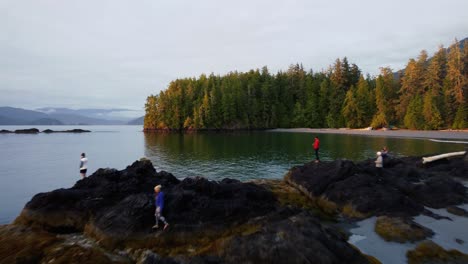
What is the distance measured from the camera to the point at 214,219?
12555 millimetres

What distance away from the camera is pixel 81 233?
1273 centimetres

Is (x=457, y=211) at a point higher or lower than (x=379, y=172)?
lower

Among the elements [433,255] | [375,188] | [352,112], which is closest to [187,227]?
[433,255]

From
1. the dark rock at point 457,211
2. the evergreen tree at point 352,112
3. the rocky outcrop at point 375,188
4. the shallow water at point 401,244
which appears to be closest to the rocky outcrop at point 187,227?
the shallow water at point 401,244

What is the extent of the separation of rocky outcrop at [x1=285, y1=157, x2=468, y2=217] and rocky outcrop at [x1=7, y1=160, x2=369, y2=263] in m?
4.27

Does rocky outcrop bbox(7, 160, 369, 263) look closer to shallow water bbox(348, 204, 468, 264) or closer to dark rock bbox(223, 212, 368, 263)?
dark rock bbox(223, 212, 368, 263)

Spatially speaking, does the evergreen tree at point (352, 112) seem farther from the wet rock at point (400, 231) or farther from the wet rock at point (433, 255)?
the wet rock at point (433, 255)

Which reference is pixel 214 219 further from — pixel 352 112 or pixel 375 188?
pixel 352 112

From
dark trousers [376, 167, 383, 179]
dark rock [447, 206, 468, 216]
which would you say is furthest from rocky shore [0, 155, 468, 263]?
dark rock [447, 206, 468, 216]

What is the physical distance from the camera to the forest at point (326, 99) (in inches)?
3205

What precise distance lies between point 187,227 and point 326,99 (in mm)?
120947

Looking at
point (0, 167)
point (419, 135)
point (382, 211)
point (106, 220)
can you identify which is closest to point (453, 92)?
point (419, 135)

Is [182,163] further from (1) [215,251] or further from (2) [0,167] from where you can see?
(1) [215,251]

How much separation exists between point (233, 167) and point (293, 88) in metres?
110
